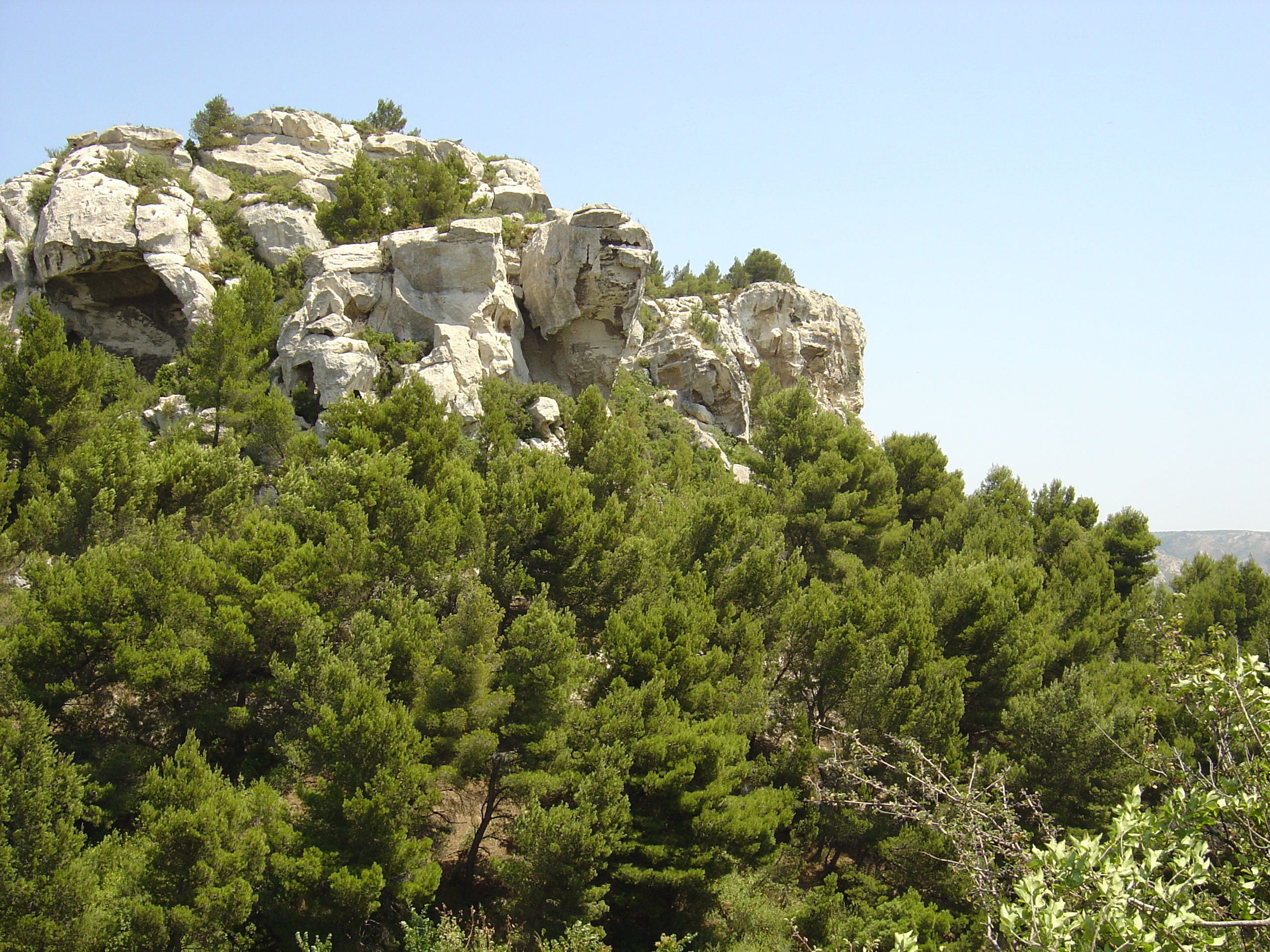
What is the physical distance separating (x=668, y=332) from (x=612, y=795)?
38634mm

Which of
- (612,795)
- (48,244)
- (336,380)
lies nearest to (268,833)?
(612,795)

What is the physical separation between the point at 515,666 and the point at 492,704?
905 millimetres

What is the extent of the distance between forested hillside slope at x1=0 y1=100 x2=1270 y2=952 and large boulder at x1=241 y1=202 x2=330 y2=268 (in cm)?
217

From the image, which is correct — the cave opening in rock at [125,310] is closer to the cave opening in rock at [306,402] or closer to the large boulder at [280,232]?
the large boulder at [280,232]

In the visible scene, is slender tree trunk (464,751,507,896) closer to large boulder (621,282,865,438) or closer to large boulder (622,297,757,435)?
large boulder (621,282,865,438)

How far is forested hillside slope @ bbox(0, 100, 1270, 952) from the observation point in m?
12.5

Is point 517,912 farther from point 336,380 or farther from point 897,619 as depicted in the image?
point 336,380

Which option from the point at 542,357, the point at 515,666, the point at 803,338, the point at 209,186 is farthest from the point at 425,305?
the point at 803,338

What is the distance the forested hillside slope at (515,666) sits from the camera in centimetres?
1247

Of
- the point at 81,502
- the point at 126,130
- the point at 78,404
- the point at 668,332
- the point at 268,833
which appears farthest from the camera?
the point at 668,332

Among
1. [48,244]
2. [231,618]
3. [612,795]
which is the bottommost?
[612,795]

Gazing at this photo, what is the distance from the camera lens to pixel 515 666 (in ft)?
56.1

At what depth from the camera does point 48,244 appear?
33.4 m

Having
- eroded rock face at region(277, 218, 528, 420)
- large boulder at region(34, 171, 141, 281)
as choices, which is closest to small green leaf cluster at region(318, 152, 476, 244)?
eroded rock face at region(277, 218, 528, 420)
